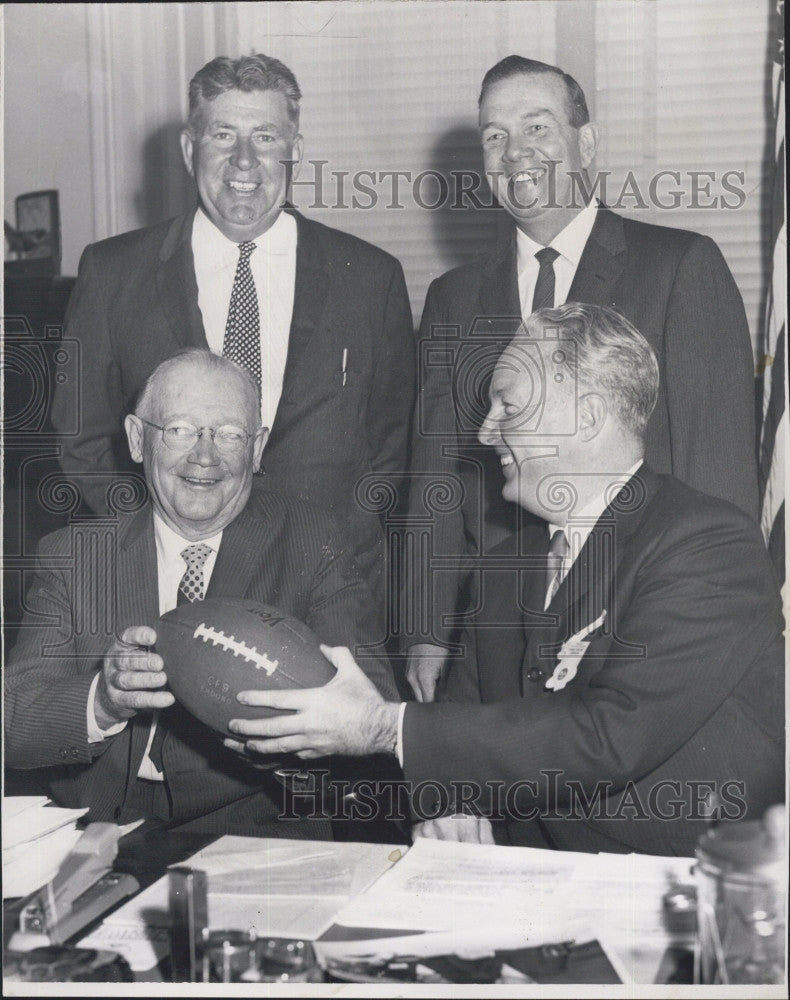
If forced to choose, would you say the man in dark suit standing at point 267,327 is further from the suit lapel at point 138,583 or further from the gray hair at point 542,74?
the gray hair at point 542,74

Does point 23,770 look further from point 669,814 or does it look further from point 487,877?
point 669,814

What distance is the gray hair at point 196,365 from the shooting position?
8.40 ft

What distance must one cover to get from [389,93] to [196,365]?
28.7 inches

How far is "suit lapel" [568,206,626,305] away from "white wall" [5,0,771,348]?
0.09m

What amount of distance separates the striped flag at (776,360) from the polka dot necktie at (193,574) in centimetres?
119

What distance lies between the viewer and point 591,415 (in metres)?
2.46

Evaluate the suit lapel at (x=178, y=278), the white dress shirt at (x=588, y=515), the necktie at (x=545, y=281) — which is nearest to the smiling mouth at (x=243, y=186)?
the suit lapel at (x=178, y=278)

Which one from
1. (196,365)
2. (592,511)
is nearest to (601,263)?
(592,511)

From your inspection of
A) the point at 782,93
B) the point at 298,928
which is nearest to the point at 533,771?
the point at 298,928

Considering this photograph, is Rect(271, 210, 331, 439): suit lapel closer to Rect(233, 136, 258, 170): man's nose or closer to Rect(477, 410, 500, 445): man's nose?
Rect(233, 136, 258, 170): man's nose

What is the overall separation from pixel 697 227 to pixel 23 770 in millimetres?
1860

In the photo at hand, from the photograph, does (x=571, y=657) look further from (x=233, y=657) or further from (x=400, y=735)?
(x=233, y=657)

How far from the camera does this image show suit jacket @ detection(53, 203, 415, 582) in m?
2.61

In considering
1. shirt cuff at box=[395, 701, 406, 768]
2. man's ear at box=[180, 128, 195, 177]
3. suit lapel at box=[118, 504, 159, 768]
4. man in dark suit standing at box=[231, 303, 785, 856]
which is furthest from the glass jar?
man's ear at box=[180, 128, 195, 177]
